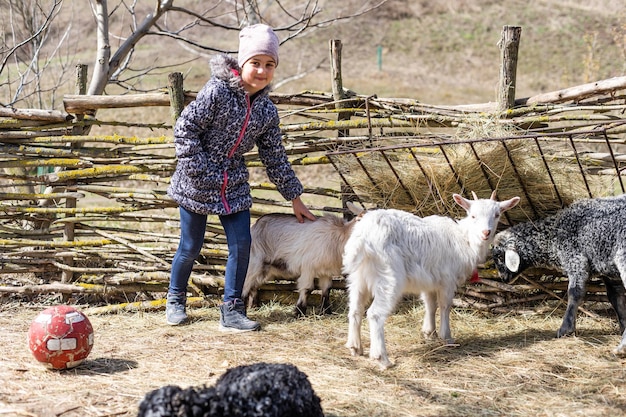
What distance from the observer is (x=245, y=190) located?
4848 millimetres

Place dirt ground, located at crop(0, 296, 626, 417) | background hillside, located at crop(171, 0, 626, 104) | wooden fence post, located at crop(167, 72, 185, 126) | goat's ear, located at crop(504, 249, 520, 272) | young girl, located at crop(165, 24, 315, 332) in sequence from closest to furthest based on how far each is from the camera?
1. dirt ground, located at crop(0, 296, 626, 417)
2. young girl, located at crop(165, 24, 315, 332)
3. goat's ear, located at crop(504, 249, 520, 272)
4. wooden fence post, located at crop(167, 72, 185, 126)
5. background hillside, located at crop(171, 0, 626, 104)

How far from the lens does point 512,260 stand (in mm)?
4938

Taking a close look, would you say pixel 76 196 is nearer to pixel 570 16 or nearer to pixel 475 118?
pixel 475 118

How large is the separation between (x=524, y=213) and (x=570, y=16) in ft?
98.1

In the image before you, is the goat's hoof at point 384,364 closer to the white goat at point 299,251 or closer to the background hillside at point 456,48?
Result: the white goat at point 299,251

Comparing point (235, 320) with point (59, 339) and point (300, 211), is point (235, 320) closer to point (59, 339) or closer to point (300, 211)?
point (300, 211)

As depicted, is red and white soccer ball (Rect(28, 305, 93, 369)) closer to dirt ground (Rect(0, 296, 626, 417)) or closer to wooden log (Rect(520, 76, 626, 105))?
dirt ground (Rect(0, 296, 626, 417))

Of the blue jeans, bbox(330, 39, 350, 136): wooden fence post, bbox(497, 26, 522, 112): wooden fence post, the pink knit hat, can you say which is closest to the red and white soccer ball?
the blue jeans

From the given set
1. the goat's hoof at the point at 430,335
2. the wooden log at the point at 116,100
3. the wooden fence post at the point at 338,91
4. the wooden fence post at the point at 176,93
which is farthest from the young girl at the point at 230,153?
the wooden log at the point at 116,100

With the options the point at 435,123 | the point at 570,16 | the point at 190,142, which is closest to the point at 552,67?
the point at 570,16

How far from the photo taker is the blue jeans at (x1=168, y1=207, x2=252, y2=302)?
15.9ft

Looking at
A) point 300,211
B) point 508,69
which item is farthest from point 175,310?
point 508,69

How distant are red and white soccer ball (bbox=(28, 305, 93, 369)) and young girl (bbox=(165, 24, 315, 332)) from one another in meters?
1.13

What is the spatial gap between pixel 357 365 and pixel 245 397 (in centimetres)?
157
